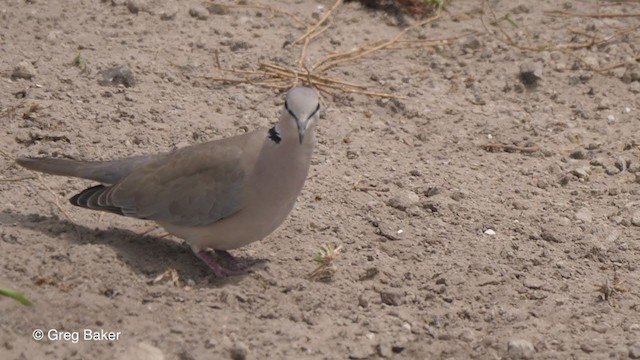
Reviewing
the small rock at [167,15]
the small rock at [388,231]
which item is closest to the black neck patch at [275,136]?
the small rock at [388,231]

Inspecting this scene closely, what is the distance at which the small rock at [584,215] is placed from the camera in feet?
19.0

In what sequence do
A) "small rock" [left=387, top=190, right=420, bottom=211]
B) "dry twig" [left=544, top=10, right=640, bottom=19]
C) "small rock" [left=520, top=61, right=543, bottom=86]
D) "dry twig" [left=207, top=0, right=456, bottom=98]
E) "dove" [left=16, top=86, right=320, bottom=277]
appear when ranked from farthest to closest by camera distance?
"dry twig" [left=544, top=10, right=640, bottom=19] → "small rock" [left=520, top=61, right=543, bottom=86] → "dry twig" [left=207, top=0, right=456, bottom=98] → "small rock" [left=387, top=190, right=420, bottom=211] → "dove" [left=16, top=86, right=320, bottom=277]

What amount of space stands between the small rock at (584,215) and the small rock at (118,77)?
2544 millimetres

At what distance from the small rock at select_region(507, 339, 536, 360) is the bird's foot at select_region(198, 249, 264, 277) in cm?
118

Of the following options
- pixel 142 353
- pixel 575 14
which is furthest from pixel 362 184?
pixel 575 14

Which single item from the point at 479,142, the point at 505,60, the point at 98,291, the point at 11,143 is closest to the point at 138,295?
the point at 98,291

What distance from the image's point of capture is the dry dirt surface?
4.65 m

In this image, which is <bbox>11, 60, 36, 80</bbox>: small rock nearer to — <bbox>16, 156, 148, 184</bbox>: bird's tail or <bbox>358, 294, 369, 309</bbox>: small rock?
<bbox>16, 156, 148, 184</bbox>: bird's tail

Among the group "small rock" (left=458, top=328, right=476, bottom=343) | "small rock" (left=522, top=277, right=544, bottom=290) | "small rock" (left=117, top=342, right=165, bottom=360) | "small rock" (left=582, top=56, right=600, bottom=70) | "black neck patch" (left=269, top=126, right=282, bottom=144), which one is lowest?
"small rock" (left=582, top=56, right=600, bottom=70)

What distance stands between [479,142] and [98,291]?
2.65m

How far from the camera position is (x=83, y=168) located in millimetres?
5305

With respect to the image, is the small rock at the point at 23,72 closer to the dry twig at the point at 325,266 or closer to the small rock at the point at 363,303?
the dry twig at the point at 325,266

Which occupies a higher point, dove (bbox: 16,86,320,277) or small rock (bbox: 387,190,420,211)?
dove (bbox: 16,86,320,277)

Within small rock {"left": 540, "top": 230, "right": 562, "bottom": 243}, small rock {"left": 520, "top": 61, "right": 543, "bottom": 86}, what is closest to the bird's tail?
small rock {"left": 540, "top": 230, "right": 562, "bottom": 243}
